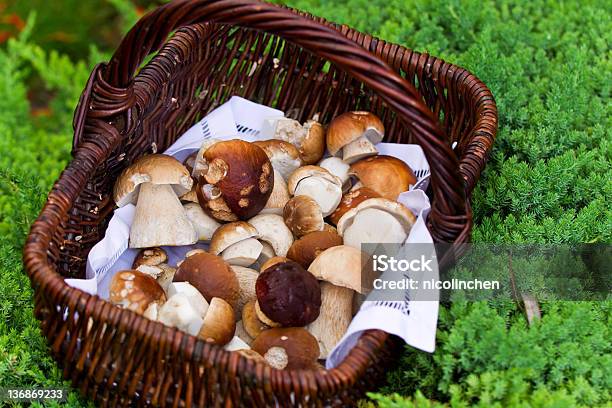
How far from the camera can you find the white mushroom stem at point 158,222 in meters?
2.06

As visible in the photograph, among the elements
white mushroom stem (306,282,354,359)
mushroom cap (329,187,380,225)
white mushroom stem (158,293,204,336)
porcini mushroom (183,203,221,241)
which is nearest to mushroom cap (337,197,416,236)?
mushroom cap (329,187,380,225)

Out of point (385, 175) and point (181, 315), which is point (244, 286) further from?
point (385, 175)

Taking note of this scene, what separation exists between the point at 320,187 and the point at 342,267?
14.6 inches

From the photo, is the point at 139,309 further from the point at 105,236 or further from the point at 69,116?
the point at 69,116

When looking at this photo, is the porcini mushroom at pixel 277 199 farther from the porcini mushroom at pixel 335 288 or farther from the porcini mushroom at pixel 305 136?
the porcini mushroom at pixel 335 288

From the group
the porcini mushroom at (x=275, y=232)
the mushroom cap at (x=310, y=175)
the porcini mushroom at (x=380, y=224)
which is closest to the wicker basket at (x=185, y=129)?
the porcini mushroom at (x=380, y=224)

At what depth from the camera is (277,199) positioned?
2213mm

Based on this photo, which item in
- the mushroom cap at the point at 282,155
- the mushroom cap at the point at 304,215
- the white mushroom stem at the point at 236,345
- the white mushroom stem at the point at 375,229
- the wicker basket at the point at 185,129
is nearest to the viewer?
the wicker basket at the point at 185,129

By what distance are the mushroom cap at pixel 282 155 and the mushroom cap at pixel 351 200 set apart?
0.22 meters

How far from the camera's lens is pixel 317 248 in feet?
6.40

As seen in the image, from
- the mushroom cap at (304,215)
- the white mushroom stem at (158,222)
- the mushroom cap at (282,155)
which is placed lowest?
the white mushroom stem at (158,222)

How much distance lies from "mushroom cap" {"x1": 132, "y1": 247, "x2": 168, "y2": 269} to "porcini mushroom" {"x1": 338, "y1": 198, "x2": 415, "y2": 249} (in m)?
0.57

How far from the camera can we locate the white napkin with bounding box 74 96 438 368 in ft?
5.50

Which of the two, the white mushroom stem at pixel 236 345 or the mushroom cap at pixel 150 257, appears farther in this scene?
the mushroom cap at pixel 150 257
